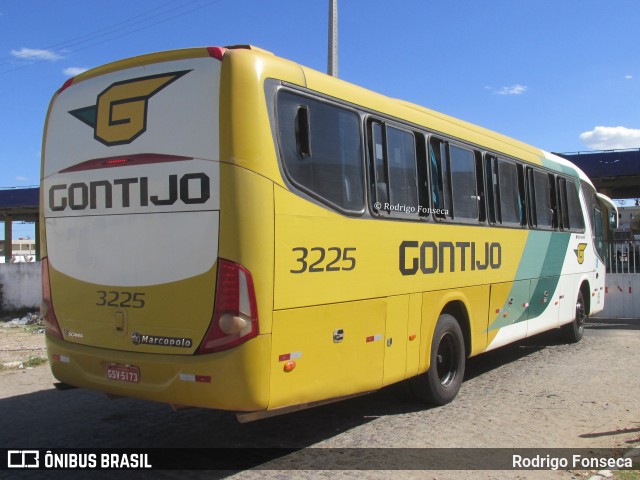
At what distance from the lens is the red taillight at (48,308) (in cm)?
542

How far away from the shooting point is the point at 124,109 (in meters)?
5.02

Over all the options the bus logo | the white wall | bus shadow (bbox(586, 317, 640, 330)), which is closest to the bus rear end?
the bus logo

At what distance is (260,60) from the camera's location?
4.70 metres

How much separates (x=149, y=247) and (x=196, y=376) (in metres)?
1.12

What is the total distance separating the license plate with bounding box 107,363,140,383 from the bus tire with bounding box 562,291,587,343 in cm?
927

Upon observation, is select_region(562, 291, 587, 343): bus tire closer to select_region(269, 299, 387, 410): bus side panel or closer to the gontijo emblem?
select_region(269, 299, 387, 410): bus side panel

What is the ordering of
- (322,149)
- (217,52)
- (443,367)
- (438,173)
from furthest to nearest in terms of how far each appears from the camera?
(443,367) < (438,173) < (322,149) < (217,52)

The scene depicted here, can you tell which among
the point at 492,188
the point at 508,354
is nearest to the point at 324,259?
the point at 492,188

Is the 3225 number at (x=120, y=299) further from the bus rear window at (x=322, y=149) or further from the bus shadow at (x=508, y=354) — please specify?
the bus shadow at (x=508, y=354)

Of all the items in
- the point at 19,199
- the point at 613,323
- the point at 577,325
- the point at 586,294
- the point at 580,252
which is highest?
the point at 19,199

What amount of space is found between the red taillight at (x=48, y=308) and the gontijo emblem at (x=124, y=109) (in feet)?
4.62

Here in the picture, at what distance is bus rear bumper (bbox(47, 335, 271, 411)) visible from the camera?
4.37m

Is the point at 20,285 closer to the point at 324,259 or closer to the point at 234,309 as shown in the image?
the point at 324,259

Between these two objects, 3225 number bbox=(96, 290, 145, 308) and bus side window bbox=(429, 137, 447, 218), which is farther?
bus side window bbox=(429, 137, 447, 218)
